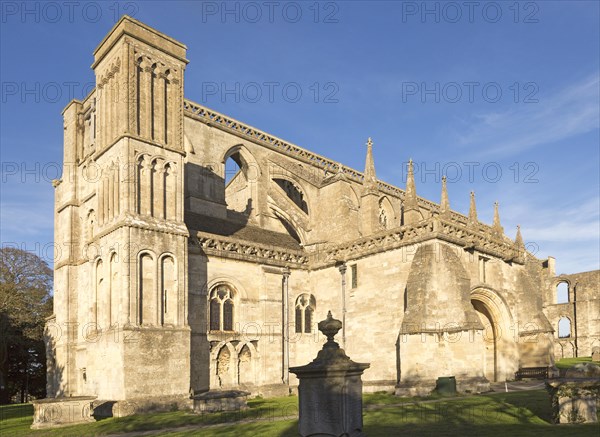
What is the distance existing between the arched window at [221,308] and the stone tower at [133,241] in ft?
7.50

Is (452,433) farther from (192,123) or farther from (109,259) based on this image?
(192,123)

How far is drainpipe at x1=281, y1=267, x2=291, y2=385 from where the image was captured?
81.5 feet

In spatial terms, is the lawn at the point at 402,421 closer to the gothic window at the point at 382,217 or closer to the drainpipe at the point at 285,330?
the drainpipe at the point at 285,330

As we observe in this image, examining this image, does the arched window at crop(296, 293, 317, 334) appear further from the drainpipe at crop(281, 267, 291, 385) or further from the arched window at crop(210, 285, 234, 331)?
the arched window at crop(210, 285, 234, 331)

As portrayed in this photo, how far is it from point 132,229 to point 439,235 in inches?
463

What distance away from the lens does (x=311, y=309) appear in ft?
88.9

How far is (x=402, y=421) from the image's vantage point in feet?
44.9

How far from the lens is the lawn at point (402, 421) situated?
38.5 ft

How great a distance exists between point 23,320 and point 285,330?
65.4ft

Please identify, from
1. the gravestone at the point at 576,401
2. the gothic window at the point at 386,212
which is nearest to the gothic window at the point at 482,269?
the gravestone at the point at 576,401

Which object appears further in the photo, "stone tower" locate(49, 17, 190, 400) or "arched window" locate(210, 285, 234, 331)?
"arched window" locate(210, 285, 234, 331)

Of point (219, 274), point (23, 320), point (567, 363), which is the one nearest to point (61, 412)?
point (219, 274)

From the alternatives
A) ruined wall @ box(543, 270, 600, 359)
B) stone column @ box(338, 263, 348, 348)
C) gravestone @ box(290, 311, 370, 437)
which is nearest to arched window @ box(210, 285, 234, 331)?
stone column @ box(338, 263, 348, 348)

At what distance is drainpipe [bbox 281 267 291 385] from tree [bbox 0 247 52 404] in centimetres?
1906
